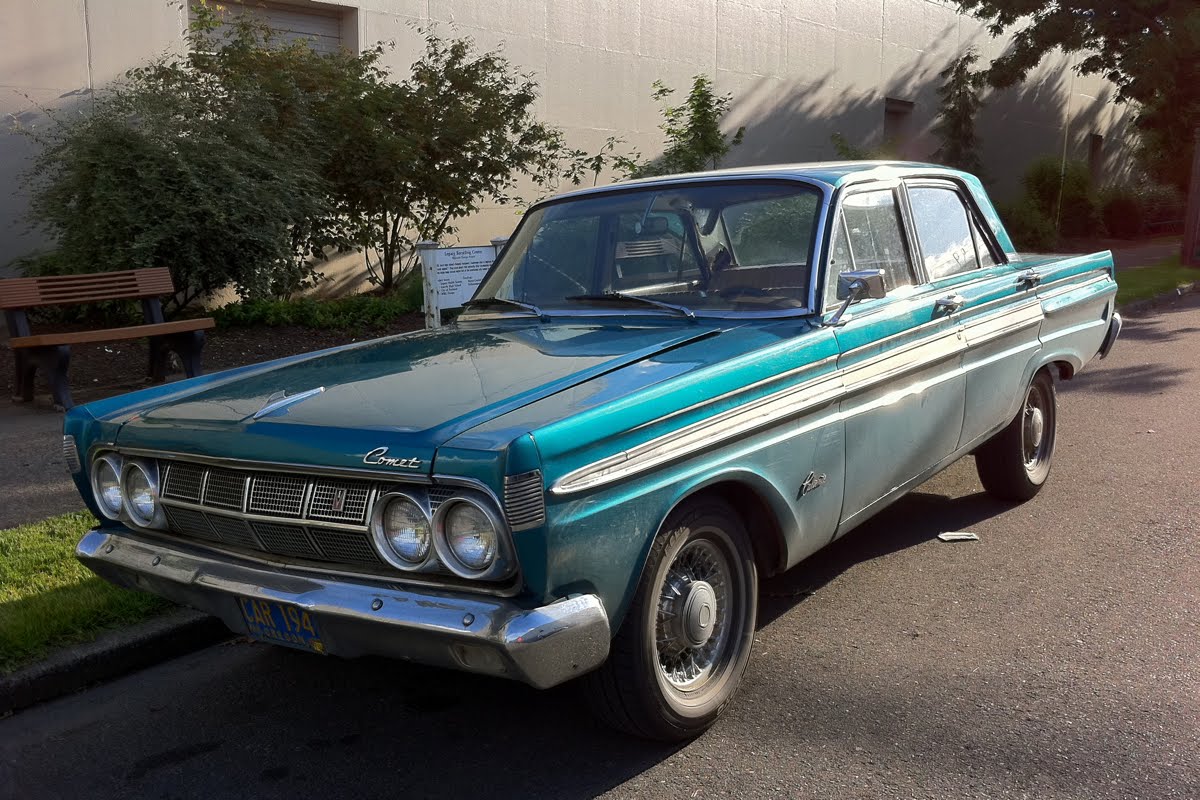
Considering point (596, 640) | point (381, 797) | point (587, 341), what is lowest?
point (381, 797)

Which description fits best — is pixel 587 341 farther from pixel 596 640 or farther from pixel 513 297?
pixel 596 640

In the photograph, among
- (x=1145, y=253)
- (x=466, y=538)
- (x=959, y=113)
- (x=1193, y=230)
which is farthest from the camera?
(x=959, y=113)

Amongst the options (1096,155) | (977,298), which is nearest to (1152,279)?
(977,298)

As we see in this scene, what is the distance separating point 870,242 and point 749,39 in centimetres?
1517

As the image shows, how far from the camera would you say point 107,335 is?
8.18 m

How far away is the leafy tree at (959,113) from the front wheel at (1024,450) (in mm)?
18966

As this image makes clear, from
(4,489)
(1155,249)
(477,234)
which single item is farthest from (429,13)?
(1155,249)

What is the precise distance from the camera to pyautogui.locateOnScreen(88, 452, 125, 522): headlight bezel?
365cm

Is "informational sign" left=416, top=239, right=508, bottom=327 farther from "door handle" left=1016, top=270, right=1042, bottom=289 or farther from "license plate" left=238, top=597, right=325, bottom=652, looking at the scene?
"license plate" left=238, top=597, right=325, bottom=652

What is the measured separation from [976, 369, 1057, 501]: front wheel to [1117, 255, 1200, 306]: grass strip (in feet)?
29.2

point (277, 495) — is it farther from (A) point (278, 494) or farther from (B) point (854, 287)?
(B) point (854, 287)

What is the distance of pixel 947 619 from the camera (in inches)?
169

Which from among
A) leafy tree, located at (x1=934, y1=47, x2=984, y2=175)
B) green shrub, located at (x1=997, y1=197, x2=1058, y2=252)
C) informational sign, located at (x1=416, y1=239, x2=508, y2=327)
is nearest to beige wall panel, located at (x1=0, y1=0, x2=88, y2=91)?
informational sign, located at (x1=416, y1=239, x2=508, y2=327)

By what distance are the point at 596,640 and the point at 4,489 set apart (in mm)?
4505
